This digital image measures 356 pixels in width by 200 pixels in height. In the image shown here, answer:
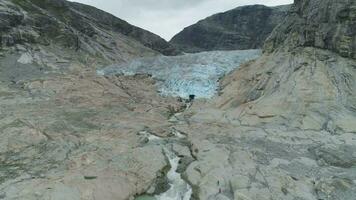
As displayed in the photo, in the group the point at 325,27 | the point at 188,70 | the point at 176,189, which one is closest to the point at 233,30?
the point at 188,70

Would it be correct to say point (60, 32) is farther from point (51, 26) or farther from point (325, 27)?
point (325, 27)

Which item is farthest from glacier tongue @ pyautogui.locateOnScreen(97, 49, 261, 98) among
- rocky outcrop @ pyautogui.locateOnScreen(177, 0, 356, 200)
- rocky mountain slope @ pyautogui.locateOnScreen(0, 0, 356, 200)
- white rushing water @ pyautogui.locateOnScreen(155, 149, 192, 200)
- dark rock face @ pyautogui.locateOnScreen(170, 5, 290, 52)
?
dark rock face @ pyautogui.locateOnScreen(170, 5, 290, 52)

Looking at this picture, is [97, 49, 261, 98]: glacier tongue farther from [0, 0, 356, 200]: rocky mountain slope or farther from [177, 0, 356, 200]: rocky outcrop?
[177, 0, 356, 200]: rocky outcrop

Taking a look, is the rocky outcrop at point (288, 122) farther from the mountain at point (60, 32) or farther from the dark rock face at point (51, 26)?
the dark rock face at point (51, 26)

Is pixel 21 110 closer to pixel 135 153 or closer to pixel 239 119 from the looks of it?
pixel 135 153

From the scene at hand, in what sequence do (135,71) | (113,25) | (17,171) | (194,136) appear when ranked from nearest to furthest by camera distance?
(17,171) → (194,136) → (135,71) → (113,25)

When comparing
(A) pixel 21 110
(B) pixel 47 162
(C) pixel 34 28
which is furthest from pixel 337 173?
(C) pixel 34 28
